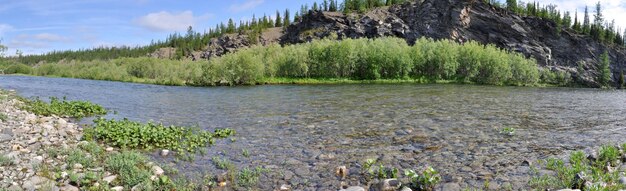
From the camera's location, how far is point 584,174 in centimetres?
931

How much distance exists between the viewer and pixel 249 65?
85062 millimetres

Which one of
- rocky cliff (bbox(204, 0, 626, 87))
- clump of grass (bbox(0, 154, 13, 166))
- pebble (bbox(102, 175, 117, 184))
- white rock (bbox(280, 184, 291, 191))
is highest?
rocky cliff (bbox(204, 0, 626, 87))

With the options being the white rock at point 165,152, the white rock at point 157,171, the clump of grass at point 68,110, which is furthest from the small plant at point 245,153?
the clump of grass at point 68,110

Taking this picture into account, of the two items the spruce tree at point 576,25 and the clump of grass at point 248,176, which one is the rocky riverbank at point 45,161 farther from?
the spruce tree at point 576,25

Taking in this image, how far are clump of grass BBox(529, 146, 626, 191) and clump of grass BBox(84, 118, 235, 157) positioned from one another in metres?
11.3

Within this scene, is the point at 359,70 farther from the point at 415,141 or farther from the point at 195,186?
the point at 195,186

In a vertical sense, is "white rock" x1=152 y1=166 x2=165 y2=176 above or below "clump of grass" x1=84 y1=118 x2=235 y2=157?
below

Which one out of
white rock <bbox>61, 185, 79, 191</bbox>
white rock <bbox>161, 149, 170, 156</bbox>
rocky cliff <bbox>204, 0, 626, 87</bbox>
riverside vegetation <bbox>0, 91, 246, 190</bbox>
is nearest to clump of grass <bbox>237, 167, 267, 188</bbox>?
riverside vegetation <bbox>0, 91, 246, 190</bbox>

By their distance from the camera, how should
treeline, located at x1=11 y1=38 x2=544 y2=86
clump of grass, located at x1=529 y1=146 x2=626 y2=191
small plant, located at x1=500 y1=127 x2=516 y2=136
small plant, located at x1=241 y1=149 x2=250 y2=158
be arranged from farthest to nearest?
treeline, located at x1=11 y1=38 x2=544 y2=86, small plant, located at x1=500 y1=127 x2=516 y2=136, small plant, located at x1=241 y1=149 x2=250 y2=158, clump of grass, located at x1=529 y1=146 x2=626 y2=191

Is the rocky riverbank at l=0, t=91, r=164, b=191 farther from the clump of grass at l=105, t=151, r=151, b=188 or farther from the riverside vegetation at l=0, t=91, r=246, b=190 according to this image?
the clump of grass at l=105, t=151, r=151, b=188

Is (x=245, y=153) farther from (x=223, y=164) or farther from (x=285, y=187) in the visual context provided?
(x=285, y=187)

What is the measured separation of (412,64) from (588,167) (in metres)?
96.0

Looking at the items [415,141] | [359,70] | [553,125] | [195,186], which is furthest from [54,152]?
[359,70]

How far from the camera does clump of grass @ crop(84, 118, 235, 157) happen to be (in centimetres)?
1425
